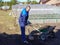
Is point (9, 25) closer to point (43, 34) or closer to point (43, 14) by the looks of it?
point (43, 14)

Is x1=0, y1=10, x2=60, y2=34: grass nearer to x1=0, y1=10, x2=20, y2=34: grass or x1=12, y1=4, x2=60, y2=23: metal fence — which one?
x1=0, y1=10, x2=20, y2=34: grass

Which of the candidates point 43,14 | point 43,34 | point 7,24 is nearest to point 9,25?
point 7,24

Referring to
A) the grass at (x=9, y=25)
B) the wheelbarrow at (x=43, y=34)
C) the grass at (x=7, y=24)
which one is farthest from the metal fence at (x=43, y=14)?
the wheelbarrow at (x=43, y=34)

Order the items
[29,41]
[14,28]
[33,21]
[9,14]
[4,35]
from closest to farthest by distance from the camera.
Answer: [29,41] → [4,35] → [14,28] → [33,21] → [9,14]

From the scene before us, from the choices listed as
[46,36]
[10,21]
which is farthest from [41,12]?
[46,36]

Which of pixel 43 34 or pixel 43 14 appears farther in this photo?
pixel 43 14

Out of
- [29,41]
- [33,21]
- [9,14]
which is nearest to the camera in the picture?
[29,41]

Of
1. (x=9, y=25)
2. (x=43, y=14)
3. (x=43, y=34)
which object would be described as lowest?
(x=9, y=25)

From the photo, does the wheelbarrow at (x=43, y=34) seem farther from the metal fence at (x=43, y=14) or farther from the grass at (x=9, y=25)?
the metal fence at (x=43, y=14)

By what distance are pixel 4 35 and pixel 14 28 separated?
1328mm

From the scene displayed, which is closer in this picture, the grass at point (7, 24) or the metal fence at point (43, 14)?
the grass at point (7, 24)

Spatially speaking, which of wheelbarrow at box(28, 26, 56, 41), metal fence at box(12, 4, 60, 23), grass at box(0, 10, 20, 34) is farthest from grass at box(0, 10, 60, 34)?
wheelbarrow at box(28, 26, 56, 41)

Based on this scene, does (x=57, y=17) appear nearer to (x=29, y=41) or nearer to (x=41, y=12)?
(x=41, y=12)

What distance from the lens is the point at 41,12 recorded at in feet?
48.6
